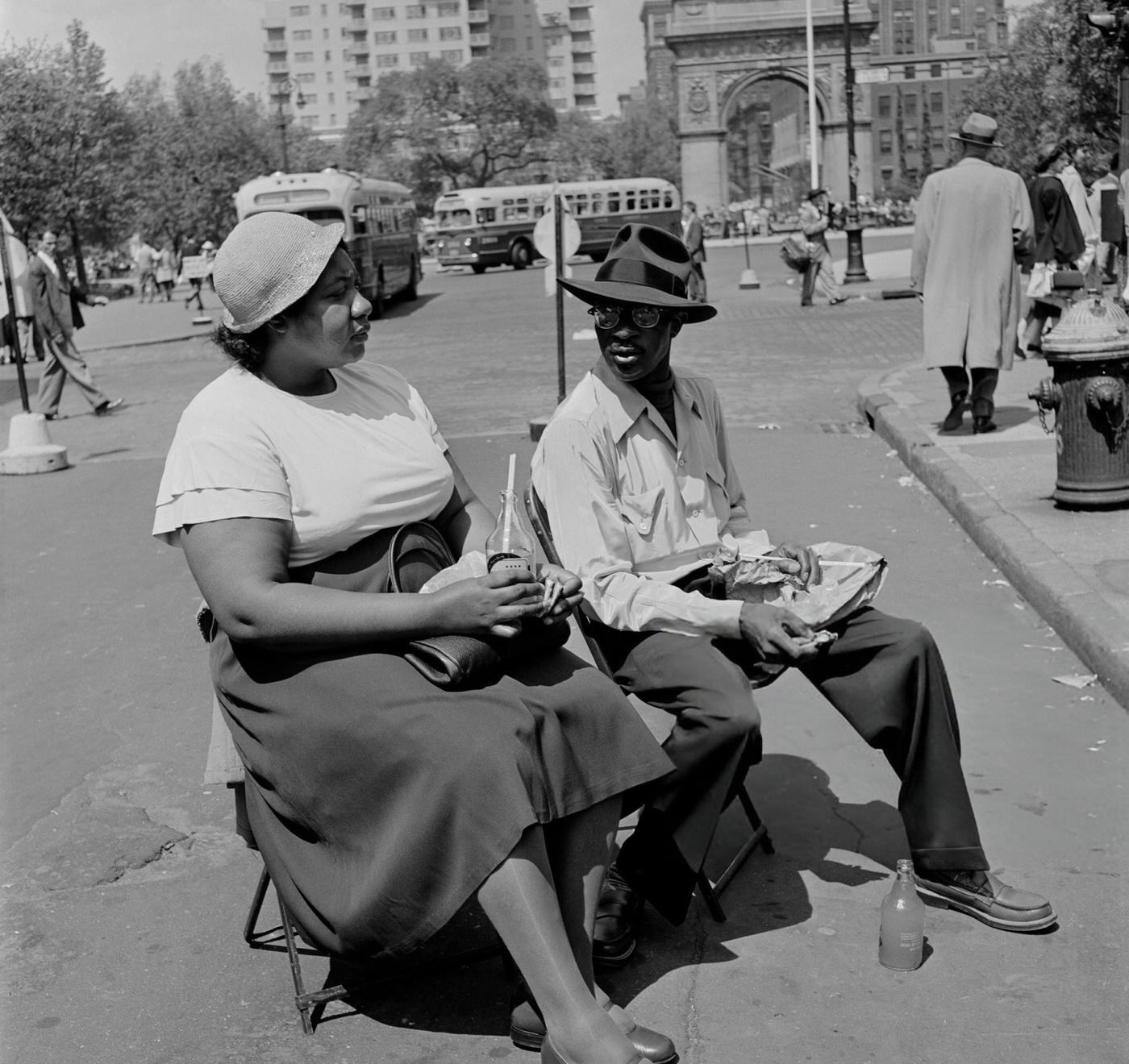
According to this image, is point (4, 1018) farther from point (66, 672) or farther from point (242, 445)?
point (66, 672)

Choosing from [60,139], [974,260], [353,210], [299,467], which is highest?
[60,139]

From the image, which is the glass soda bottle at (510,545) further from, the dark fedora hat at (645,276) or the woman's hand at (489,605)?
the dark fedora hat at (645,276)

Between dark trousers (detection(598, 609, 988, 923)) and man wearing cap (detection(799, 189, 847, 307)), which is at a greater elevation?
man wearing cap (detection(799, 189, 847, 307))

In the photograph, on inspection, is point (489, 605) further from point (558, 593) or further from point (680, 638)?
point (680, 638)

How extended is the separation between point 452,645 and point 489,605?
0.38 feet

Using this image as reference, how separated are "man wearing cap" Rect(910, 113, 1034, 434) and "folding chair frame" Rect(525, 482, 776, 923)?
6236 mm

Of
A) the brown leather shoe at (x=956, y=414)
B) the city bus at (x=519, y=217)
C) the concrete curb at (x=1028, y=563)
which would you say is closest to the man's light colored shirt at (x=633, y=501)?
the concrete curb at (x=1028, y=563)

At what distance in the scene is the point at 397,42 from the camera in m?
174

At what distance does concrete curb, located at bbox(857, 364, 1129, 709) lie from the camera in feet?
18.7

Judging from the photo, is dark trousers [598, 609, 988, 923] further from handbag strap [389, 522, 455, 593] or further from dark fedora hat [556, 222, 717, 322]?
dark fedora hat [556, 222, 717, 322]

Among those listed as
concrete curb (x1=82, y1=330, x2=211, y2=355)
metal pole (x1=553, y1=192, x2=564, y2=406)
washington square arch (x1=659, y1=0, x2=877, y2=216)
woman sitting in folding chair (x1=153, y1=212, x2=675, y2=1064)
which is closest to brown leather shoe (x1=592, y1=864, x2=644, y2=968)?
woman sitting in folding chair (x1=153, y1=212, x2=675, y2=1064)

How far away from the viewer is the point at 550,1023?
3.08 m

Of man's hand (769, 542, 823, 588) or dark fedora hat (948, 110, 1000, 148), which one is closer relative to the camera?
man's hand (769, 542, 823, 588)

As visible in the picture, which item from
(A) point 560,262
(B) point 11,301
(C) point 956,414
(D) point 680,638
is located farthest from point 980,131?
(B) point 11,301
